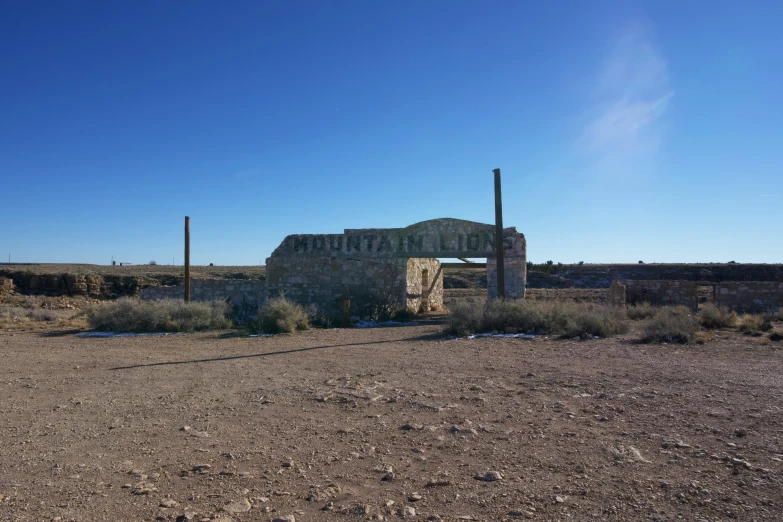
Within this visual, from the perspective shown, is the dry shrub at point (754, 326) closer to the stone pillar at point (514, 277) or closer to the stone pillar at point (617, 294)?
the stone pillar at point (617, 294)

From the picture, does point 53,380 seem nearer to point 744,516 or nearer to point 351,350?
point 351,350

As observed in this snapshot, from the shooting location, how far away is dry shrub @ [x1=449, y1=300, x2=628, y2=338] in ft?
45.3

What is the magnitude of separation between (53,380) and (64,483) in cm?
526

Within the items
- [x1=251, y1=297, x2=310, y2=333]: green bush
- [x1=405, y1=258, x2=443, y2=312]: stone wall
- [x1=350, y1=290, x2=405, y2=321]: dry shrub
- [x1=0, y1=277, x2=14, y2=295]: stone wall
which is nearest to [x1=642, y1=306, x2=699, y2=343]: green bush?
[x1=251, y1=297, x2=310, y2=333]: green bush

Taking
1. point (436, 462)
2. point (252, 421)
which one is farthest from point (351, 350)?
point (436, 462)

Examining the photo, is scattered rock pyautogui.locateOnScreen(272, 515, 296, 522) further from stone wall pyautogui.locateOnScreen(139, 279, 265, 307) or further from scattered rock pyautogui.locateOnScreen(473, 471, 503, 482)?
stone wall pyautogui.locateOnScreen(139, 279, 265, 307)

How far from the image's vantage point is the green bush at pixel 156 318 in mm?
16500

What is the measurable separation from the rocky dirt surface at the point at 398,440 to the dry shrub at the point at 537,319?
3.67 meters

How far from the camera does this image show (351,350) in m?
12.1

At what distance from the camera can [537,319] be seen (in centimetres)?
1447

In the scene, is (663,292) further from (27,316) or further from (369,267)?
(27,316)

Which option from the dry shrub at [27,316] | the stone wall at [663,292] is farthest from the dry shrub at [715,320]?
the dry shrub at [27,316]

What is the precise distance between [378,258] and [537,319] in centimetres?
926

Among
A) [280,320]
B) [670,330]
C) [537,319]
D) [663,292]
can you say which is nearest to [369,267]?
[280,320]
